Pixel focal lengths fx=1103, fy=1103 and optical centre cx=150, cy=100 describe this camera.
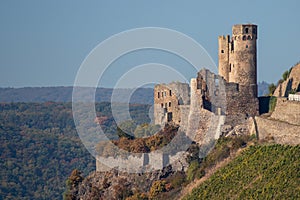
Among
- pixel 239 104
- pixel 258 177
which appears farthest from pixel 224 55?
pixel 258 177

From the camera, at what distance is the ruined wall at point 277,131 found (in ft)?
161

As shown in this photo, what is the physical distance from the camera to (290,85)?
58.1 meters

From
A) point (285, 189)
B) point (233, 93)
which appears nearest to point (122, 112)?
point (233, 93)

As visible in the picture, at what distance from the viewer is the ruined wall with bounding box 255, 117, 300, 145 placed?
161 ft

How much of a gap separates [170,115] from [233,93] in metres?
4.49

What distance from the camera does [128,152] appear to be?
5581cm

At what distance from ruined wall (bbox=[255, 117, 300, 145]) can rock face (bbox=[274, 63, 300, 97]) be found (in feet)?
18.2

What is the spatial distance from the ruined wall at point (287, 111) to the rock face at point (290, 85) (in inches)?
180

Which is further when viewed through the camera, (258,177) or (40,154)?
(40,154)

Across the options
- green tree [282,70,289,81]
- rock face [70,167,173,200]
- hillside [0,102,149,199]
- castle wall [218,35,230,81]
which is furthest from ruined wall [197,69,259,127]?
hillside [0,102,149,199]

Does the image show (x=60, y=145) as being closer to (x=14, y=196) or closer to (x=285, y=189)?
(x=14, y=196)

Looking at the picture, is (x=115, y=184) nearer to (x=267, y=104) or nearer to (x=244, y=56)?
(x=267, y=104)

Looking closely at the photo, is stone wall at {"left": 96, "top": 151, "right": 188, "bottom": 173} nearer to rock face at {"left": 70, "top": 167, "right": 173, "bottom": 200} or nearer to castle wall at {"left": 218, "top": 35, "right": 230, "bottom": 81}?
rock face at {"left": 70, "top": 167, "right": 173, "bottom": 200}

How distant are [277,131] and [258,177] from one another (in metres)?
3.58
